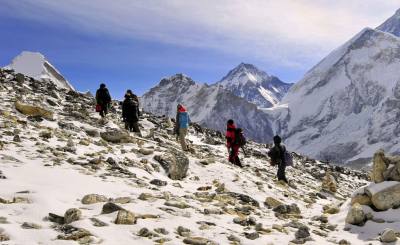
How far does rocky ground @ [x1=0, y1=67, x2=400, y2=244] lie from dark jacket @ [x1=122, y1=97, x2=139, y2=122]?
3.01 meters

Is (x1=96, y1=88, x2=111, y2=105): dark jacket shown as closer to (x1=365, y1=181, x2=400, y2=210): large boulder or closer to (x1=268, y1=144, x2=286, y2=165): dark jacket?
(x1=268, y1=144, x2=286, y2=165): dark jacket

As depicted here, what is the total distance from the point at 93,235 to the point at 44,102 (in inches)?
777

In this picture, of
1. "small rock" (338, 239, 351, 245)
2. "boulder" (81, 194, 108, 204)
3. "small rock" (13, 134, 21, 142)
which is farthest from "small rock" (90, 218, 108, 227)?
"small rock" (13, 134, 21, 142)

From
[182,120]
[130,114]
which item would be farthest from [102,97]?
[182,120]

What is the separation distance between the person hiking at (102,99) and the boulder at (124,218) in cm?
1802

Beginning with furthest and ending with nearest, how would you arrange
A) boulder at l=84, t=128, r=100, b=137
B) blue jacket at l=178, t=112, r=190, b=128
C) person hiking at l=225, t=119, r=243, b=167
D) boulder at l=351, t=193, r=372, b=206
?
blue jacket at l=178, t=112, r=190, b=128, person hiking at l=225, t=119, r=243, b=167, boulder at l=84, t=128, r=100, b=137, boulder at l=351, t=193, r=372, b=206

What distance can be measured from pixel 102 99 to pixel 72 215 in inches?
724

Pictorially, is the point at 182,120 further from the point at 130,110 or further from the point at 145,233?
the point at 145,233

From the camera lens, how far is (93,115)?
28.3 meters

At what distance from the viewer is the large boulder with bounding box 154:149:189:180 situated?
1775 centimetres

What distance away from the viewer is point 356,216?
13.8 m

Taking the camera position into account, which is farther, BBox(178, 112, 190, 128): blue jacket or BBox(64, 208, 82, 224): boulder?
BBox(178, 112, 190, 128): blue jacket

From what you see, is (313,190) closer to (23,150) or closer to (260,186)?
(260,186)

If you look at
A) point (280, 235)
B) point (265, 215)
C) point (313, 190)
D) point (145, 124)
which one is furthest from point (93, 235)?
point (145, 124)
